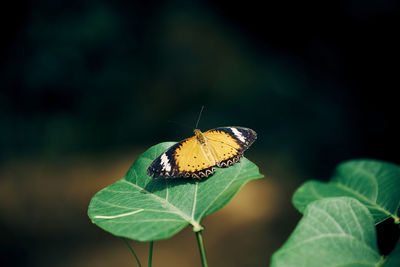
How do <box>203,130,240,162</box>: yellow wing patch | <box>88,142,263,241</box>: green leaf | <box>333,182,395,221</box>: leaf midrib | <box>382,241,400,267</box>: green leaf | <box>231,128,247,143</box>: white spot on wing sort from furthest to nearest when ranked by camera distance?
<box>231,128,247,143</box>: white spot on wing < <box>203,130,240,162</box>: yellow wing patch < <box>333,182,395,221</box>: leaf midrib < <box>88,142,263,241</box>: green leaf < <box>382,241,400,267</box>: green leaf

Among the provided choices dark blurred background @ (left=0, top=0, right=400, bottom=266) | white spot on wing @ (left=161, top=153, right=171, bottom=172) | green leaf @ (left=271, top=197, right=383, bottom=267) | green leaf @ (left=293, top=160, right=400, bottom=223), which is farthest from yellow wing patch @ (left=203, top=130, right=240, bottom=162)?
dark blurred background @ (left=0, top=0, right=400, bottom=266)

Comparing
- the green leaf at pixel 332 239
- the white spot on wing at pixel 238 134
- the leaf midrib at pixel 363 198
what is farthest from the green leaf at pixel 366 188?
the white spot on wing at pixel 238 134

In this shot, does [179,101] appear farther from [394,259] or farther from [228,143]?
[394,259]

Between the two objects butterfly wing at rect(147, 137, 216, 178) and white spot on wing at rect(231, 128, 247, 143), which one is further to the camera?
white spot on wing at rect(231, 128, 247, 143)

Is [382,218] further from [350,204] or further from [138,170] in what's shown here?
[138,170]

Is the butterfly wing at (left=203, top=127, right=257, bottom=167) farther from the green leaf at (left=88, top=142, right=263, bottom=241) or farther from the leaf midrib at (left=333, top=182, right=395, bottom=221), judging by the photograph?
the leaf midrib at (left=333, top=182, right=395, bottom=221)

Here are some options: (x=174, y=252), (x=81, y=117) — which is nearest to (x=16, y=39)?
(x=81, y=117)

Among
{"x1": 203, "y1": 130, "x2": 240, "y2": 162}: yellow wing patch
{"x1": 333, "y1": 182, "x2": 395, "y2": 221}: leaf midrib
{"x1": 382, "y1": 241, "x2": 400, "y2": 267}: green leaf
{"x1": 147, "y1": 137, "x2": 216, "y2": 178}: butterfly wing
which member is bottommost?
{"x1": 333, "y1": 182, "x2": 395, "y2": 221}: leaf midrib
